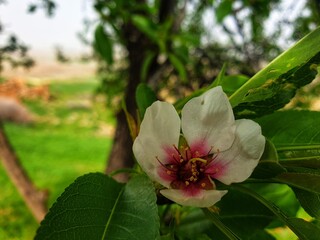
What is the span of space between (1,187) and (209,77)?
3.16 metres

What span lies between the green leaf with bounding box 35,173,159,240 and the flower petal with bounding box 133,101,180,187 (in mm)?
28

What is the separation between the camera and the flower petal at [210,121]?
0.44 meters

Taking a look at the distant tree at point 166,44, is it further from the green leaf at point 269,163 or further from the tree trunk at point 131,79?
the green leaf at point 269,163

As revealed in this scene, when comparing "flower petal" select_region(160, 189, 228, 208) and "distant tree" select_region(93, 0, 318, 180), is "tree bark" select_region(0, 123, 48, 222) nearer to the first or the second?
"distant tree" select_region(93, 0, 318, 180)

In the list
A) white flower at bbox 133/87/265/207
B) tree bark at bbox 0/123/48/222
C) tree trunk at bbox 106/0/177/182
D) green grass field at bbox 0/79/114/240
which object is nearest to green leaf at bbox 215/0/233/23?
tree trunk at bbox 106/0/177/182

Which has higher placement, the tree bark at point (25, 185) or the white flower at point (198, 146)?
the white flower at point (198, 146)

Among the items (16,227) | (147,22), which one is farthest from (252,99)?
(16,227)

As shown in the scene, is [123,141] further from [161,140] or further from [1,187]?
[1,187]

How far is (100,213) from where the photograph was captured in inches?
17.8

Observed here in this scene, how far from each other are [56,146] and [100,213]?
6572 mm

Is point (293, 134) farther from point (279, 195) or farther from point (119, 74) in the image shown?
point (119, 74)

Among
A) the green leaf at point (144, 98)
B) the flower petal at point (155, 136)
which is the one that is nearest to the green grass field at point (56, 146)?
the green leaf at point (144, 98)

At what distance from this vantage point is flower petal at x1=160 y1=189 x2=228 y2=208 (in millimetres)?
404

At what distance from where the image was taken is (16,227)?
412 cm
